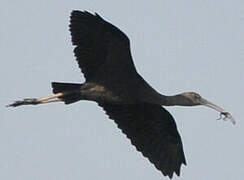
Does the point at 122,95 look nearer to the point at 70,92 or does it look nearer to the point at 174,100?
the point at 70,92

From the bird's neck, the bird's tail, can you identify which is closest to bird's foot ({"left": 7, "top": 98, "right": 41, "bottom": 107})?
the bird's tail

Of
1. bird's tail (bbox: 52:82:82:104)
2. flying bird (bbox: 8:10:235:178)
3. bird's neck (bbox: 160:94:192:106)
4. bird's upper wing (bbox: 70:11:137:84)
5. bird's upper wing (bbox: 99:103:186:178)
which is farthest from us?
bird's upper wing (bbox: 99:103:186:178)

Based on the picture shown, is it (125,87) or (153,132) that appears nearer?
(125,87)

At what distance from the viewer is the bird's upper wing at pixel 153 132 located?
20.2 metres

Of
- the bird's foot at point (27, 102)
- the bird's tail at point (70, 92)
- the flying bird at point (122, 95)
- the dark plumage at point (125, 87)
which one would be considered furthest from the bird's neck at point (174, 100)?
the bird's foot at point (27, 102)

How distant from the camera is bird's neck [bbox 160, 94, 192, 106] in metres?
19.6

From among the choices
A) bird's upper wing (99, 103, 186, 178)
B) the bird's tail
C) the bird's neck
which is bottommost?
bird's upper wing (99, 103, 186, 178)

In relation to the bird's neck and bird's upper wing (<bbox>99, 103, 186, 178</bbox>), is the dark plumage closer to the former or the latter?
bird's upper wing (<bbox>99, 103, 186, 178</bbox>)

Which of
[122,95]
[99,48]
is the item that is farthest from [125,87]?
[99,48]

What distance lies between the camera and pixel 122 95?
19.3 m

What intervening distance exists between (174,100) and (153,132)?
1.00m

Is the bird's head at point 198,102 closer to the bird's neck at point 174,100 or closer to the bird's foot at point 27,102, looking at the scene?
the bird's neck at point 174,100

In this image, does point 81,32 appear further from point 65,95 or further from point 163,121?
point 163,121

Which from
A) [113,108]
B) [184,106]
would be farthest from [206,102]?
[113,108]
